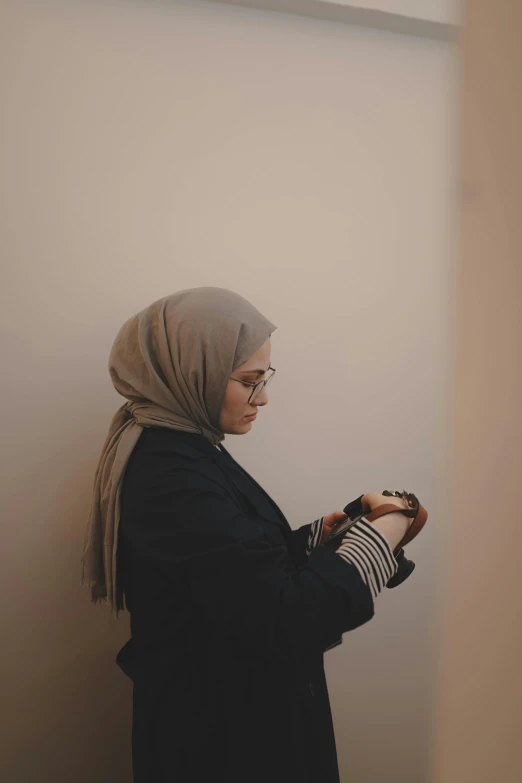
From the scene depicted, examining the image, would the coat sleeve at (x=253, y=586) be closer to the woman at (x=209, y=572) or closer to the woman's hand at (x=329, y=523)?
the woman at (x=209, y=572)

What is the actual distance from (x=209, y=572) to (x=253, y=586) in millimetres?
69

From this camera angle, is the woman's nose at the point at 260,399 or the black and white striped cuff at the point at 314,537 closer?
the woman's nose at the point at 260,399

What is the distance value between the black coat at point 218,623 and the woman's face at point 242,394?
0.06 metres

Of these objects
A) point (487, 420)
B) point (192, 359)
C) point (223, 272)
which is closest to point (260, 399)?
point (192, 359)

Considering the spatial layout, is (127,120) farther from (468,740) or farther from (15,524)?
(468,740)

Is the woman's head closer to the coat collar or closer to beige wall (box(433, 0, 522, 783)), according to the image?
the coat collar

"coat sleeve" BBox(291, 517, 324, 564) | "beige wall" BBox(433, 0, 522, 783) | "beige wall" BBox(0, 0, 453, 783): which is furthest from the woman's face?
"beige wall" BBox(433, 0, 522, 783)

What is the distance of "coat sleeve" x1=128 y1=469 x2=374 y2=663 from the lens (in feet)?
2.65

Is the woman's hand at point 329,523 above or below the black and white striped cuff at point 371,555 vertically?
below

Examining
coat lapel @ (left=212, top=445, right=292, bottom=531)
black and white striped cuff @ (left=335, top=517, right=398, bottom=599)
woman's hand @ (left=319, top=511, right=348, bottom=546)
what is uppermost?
coat lapel @ (left=212, top=445, right=292, bottom=531)

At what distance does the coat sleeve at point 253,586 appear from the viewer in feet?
2.65

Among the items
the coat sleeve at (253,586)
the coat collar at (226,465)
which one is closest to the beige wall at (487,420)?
the coat sleeve at (253,586)

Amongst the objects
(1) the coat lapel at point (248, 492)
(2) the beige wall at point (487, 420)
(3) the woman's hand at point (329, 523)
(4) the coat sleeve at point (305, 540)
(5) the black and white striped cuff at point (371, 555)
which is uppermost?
(2) the beige wall at point (487, 420)

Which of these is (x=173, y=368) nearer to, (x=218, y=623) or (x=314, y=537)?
(x=218, y=623)
